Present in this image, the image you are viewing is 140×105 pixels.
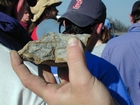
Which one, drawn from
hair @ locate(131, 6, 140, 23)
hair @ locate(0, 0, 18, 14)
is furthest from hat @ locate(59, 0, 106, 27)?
hair @ locate(131, 6, 140, 23)

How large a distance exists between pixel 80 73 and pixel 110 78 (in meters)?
0.71

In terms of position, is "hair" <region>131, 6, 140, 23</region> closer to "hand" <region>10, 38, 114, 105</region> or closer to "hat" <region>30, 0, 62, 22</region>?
"hat" <region>30, 0, 62, 22</region>

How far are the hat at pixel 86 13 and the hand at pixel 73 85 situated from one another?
4.48 ft

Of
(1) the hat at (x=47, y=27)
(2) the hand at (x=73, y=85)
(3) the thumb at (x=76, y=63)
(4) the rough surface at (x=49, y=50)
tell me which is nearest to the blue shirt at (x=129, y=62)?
(1) the hat at (x=47, y=27)

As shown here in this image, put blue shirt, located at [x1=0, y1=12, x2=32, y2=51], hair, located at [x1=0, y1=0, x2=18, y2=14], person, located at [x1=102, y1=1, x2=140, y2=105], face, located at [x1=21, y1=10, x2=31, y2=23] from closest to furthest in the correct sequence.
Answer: blue shirt, located at [x1=0, y1=12, x2=32, y2=51] → hair, located at [x1=0, y1=0, x2=18, y2=14] → person, located at [x1=102, y1=1, x2=140, y2=105] → face, located at [x1=21, y1=10, x2=31, y2=23]

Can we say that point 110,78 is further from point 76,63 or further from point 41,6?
point 41,6

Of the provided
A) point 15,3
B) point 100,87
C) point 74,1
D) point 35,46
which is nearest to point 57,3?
point 74,1

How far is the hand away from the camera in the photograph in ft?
3.63

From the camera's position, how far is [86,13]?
264cm

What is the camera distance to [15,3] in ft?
5.87

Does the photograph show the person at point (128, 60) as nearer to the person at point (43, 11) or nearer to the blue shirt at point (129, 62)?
the blue shirt at point (129, 62)

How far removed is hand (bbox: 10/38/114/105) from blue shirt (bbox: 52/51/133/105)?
49cm

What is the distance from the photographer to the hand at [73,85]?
1105mm

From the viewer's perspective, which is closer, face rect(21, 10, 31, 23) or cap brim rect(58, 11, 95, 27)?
cap brim rect(58, 11, 95, 27)
